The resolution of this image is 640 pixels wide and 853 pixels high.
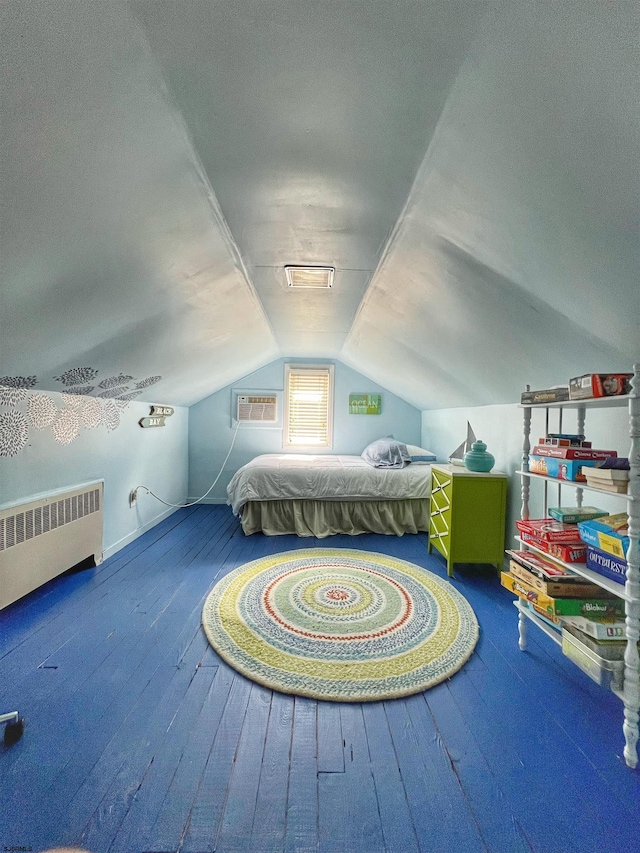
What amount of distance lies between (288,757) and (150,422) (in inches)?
126

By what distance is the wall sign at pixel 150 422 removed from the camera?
12.1 ft

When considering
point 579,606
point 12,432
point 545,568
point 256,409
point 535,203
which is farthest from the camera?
point 256,409

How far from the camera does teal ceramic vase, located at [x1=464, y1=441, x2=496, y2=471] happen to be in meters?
2.91

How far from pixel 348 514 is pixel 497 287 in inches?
106

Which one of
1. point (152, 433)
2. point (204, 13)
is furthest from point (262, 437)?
point (204, 13)

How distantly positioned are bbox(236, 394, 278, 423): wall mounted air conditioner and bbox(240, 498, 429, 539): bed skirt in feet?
5.38

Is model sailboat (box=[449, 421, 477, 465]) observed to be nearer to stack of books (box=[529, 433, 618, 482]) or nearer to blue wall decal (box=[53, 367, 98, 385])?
stack of books (box=[529, 433, 618, 482])

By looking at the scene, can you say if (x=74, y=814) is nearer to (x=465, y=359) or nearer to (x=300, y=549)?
(x=300, y=549)

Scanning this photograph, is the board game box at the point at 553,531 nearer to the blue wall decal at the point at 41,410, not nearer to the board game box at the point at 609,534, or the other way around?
the board game box at the point at 609,534

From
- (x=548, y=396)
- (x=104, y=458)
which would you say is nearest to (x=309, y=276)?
(x=548, y=396)

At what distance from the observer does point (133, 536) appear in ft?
11.7

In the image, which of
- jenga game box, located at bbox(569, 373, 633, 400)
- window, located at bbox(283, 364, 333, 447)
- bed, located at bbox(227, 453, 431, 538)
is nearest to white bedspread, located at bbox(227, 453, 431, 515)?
bed, located at bbox(227, 453, 431, 538)

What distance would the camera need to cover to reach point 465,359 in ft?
8.57

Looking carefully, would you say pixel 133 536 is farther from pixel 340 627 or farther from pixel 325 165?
pixel 325 165
